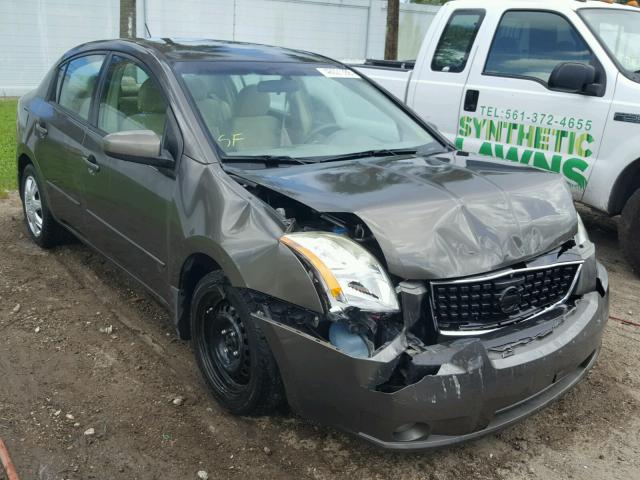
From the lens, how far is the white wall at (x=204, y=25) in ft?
48.6

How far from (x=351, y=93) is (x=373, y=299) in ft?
6.63

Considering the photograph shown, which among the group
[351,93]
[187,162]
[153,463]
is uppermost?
[351,93]

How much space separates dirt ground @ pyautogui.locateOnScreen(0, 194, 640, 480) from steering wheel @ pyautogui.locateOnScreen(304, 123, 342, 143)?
1418 mm

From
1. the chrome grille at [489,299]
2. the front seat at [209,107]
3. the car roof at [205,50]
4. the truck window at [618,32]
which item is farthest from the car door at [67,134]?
the truck window at [618,32]

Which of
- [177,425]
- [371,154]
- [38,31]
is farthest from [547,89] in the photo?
[38,31]

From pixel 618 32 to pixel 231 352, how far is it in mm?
4318

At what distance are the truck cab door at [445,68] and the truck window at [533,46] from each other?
0.25 meters

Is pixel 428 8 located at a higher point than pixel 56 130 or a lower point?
higher

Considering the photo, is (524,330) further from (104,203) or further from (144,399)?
(104,203)

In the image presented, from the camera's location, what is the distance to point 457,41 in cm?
608

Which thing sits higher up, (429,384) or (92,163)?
(92,163)

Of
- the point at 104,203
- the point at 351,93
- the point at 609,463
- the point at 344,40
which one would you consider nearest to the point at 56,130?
the point at 104,203

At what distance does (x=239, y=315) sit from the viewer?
9.54 ft

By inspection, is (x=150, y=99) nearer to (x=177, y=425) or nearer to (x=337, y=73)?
(x=337, y=73)
